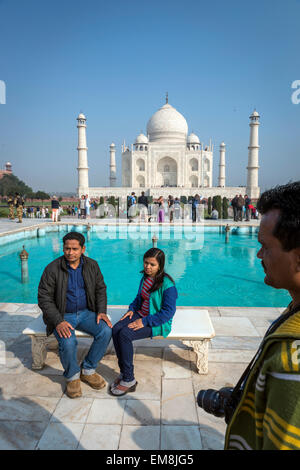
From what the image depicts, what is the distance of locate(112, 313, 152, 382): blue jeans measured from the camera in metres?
2.45

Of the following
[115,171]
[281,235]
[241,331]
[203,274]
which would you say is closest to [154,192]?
[115,171]

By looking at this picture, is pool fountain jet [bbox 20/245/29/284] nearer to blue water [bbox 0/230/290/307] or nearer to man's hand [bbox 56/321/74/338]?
blue water [bbox 0/230/290/307]

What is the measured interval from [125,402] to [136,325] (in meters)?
0.55

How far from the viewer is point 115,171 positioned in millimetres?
41594

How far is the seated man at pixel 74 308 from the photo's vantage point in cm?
250

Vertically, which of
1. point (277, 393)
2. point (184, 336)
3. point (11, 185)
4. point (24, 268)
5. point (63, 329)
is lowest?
point (24, 268)

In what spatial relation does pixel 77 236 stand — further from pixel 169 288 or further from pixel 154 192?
pixel 154 192

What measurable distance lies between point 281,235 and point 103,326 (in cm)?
213

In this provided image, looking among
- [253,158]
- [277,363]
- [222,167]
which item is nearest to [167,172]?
[222,167]

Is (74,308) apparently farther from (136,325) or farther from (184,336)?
(184,336)

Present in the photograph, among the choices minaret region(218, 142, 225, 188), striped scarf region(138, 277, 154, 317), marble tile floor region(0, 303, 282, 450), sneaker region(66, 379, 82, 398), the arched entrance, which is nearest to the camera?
marble tile floor region(0, 303, 282, 450)

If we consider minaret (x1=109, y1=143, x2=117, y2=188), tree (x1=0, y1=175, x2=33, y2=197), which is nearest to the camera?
tree (x1=0, y1=175, x2=33, y2=197)

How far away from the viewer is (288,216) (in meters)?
0.82

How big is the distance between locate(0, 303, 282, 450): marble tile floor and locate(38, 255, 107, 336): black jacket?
498mm
